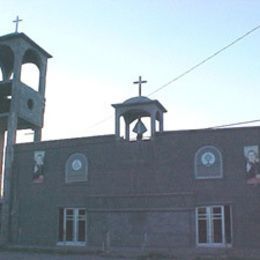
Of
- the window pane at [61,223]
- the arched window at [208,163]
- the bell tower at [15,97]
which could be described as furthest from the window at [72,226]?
the arched window at [208,163]

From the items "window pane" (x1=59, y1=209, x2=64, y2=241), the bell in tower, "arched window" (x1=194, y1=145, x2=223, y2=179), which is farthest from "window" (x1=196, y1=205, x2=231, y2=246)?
"window pane" (x1=59, y1=209, x2=64, y2=241)

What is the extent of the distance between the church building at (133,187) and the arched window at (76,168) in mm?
57

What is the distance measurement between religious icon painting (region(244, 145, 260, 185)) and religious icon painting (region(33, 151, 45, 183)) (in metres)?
12.0

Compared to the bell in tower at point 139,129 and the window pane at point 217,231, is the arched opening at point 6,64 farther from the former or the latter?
the window pane at point 217,231

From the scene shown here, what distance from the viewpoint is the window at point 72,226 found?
30.4 m

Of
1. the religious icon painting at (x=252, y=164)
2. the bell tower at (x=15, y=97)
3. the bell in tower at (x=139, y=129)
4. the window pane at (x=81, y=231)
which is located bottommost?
the window pane at (x=81, y=231)

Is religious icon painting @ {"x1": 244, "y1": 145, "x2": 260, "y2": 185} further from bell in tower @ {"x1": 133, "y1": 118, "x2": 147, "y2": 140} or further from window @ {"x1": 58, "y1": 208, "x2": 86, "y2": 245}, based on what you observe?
window @ {"x1": 58, "y1": 208, "x2": 86, "y2": 245}

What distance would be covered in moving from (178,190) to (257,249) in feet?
16.2

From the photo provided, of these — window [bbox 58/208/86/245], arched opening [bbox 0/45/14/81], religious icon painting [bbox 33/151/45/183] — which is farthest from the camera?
arched opening [bbox 0/45/14/81]

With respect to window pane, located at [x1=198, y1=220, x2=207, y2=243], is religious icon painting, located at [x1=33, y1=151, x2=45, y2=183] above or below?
above

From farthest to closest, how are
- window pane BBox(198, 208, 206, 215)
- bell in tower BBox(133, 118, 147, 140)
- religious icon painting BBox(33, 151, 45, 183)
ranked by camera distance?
religious icon painting BBox(33, 151, 45, 183)
bell in tower BBox(133, 118, 147, 140)
window pane BBox(198, 208, 206, 215)

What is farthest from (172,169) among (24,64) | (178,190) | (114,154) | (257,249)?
(24,64)

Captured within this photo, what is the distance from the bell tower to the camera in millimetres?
33562

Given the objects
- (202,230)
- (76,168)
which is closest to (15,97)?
(76,168)
